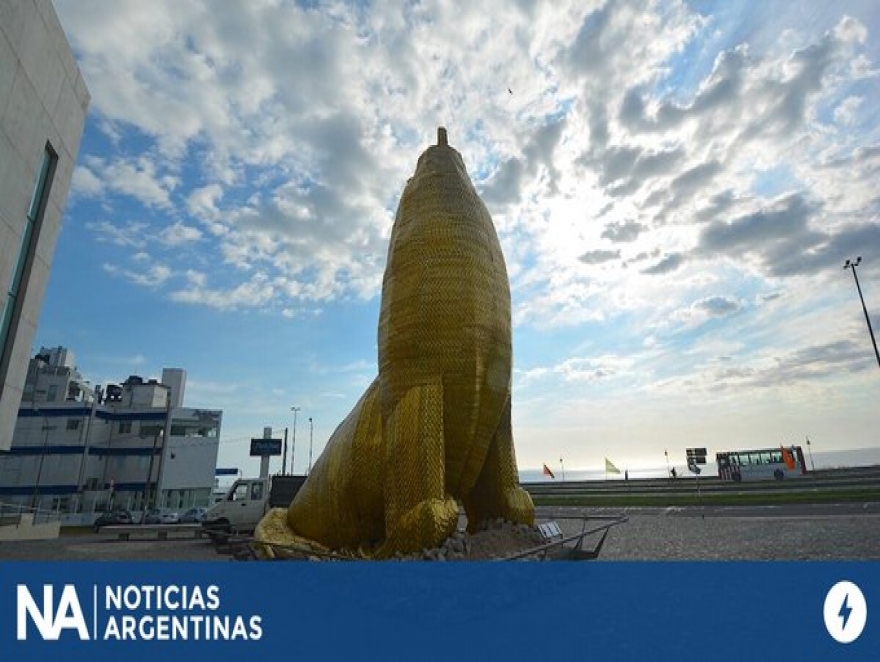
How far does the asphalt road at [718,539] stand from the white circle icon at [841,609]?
179 inches

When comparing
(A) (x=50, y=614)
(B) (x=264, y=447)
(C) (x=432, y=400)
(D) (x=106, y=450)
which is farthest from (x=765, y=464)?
(D) (x=106, y=450)

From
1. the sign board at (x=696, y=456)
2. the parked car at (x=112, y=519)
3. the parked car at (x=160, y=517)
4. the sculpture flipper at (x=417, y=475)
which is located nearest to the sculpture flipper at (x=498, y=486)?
the sculpture flipper at (x=417, y=475)

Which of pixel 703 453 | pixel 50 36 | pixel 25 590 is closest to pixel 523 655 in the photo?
pixel 25 590

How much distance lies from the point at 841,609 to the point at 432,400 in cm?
502

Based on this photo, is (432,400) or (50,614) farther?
(432,400)

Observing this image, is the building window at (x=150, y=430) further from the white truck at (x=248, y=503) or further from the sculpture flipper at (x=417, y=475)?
the sculpture flipper at (x=417, y=475)

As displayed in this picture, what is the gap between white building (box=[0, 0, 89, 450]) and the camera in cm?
1536

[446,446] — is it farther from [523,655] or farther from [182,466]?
[182,466]

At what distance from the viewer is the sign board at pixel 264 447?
1570 inches

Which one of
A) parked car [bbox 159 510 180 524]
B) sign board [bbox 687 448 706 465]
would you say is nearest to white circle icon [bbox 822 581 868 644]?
sign board [bbox 687 448 706 465]

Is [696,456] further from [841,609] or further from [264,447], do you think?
[264,447]

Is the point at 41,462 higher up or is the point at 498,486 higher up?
the point at 41,462

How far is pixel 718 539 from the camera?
1443 centimetres

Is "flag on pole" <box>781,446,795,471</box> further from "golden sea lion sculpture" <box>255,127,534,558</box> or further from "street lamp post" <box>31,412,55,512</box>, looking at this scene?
"street lamp post" <box>31,412,55,512</box>
